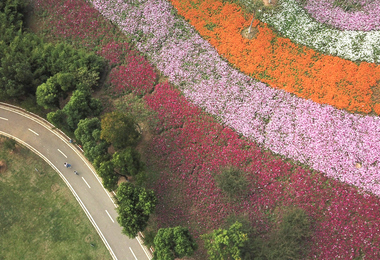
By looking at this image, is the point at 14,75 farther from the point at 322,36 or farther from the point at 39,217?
the point at 322,36

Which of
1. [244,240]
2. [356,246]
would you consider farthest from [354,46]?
[244,240]

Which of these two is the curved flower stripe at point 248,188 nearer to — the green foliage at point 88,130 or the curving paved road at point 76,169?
the curving paved road at point 76,169

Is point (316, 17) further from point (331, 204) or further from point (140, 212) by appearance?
point (140, 212)

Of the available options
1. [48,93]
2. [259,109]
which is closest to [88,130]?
[48,93]

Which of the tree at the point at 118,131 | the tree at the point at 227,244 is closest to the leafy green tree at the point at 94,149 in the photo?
the tree at the point at 118,131

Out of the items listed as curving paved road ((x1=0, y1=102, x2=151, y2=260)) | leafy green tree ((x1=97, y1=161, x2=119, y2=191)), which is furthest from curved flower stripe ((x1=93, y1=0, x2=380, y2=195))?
curving paved road ((x1=0, y1=102, x2=151, y2=260))

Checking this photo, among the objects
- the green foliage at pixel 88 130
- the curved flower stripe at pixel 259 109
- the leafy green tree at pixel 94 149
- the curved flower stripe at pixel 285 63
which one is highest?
the curved flower stripe at pixel 285 63

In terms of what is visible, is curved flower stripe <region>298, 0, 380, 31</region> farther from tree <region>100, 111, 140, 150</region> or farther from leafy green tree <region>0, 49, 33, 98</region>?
leafy green tree <region>0, 49, 33, 98</region>
